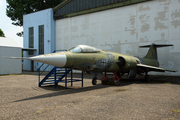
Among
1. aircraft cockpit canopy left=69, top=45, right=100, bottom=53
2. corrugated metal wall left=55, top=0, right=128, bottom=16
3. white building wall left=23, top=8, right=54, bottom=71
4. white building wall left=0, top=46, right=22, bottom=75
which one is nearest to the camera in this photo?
aircraft cockpit canopy left=69, top=45, right=100, bottom=53

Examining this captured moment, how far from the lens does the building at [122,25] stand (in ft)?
57.0

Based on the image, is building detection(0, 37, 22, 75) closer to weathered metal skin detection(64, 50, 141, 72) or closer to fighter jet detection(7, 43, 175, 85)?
fighter jet detection(7, 43, 175, 85)

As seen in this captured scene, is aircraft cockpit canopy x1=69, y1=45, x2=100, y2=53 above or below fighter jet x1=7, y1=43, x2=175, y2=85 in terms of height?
above

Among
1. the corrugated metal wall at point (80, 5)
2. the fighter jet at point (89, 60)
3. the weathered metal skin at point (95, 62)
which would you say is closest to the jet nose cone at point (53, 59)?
the fighter jet at point (89, 60)

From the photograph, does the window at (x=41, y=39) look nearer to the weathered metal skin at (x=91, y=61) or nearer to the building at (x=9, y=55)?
the building at (x=9, y=55)

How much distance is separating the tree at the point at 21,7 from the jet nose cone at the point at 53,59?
121 ft

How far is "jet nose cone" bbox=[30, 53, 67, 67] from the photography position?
269 inches

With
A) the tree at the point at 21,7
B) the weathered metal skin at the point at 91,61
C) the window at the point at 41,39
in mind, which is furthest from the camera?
the tree at the point at 21,7

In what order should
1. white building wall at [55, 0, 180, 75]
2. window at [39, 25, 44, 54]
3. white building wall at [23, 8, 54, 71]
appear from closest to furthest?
white building wall at [55, 0, 180, 75] < white building wall at [23, 8, 54, 71] < window at [39, 25, 44, 54]

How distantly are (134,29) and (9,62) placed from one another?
58.6ft

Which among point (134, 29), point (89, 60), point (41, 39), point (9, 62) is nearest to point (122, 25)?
point (134, 29)

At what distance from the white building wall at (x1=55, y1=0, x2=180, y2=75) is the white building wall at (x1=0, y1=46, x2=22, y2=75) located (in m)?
8.30

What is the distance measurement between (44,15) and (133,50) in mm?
17894

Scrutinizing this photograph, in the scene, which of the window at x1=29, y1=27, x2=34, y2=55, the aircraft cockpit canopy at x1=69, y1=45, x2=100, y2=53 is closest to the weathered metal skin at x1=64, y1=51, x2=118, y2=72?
the aircraft cockpit canopy at x1=69, y1=45, x2=100, y2=53
